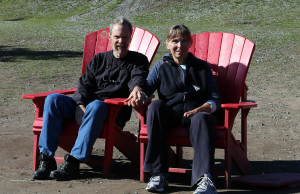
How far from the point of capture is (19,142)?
22.6ft

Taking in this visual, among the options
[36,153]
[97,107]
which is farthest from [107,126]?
[36,153]

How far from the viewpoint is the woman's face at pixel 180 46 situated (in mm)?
5249

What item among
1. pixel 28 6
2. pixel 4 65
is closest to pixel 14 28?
pixel 4 65

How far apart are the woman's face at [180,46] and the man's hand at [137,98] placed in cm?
46

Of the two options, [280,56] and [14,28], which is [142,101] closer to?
[280,56]

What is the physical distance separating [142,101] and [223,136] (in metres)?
0.75

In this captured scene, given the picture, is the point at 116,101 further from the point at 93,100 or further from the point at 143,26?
the point at 143,26

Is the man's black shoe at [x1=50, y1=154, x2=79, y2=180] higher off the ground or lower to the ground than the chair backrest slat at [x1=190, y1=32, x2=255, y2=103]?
lower

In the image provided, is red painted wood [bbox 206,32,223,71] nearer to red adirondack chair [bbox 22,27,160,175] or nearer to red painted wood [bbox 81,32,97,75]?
red adirondack chair [bbox 22,27,160,175]

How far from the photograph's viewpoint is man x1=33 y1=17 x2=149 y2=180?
526 cm

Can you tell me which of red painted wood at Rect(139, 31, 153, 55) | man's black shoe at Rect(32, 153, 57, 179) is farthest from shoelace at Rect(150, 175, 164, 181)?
red painted wood at Rect(139, 31, 153, 55)

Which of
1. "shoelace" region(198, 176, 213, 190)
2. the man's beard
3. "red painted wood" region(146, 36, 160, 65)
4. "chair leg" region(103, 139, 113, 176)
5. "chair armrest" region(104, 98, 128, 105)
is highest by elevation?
"red painted wood" region(146, 36, 160, 65)

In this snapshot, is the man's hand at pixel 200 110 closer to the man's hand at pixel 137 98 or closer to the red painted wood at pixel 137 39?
the man's hand at pixel 137 98

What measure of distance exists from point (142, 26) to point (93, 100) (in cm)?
1875
